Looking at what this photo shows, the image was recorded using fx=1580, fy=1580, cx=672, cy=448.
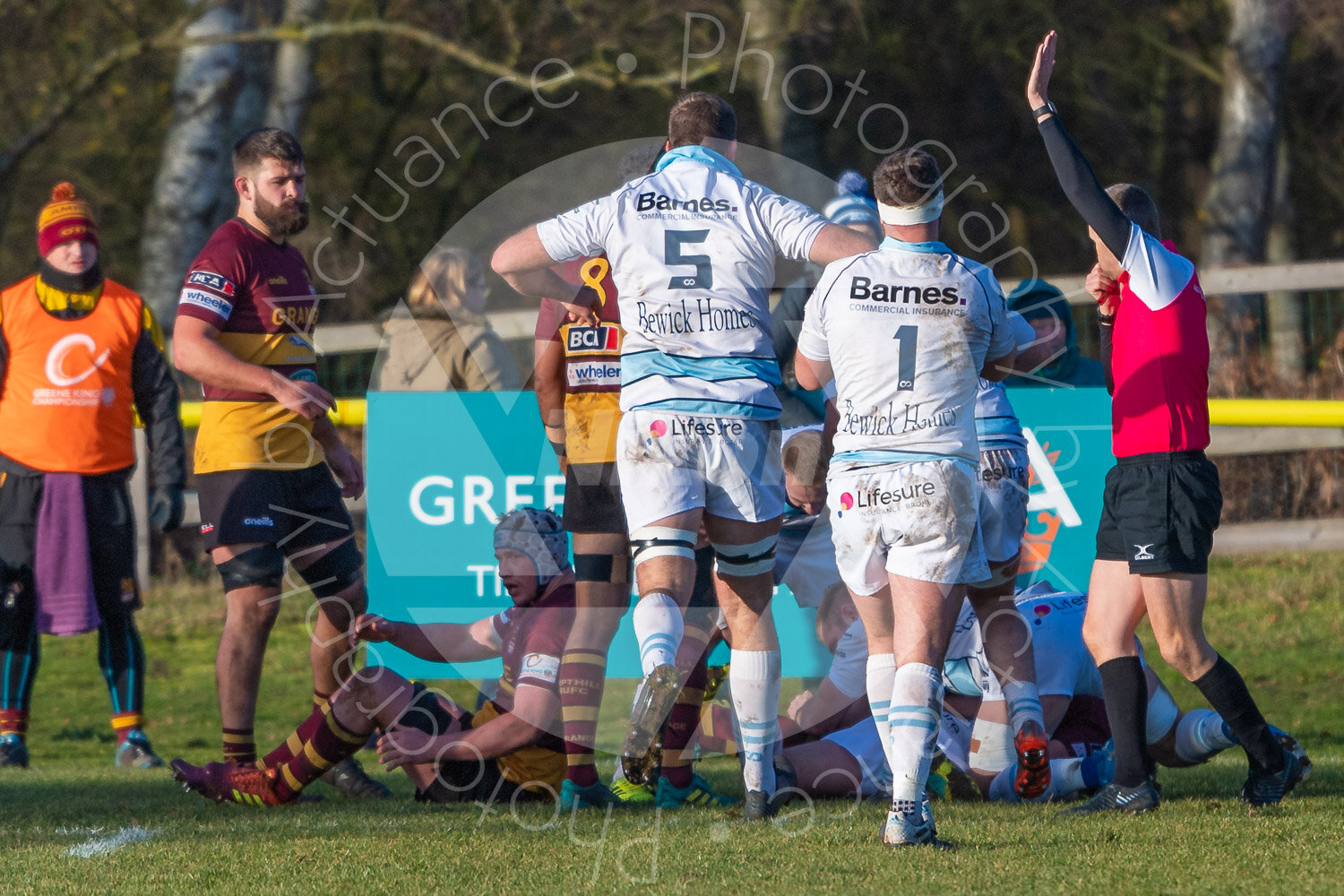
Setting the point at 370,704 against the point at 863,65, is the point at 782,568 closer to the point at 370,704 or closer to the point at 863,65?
the point at 370,704

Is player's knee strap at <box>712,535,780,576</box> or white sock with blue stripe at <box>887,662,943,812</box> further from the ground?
player's knee strap at <box>712,535,780,576</box>

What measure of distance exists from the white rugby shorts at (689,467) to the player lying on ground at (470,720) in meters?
0.85

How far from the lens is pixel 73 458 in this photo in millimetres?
7473

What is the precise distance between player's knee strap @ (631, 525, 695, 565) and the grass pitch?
84cm

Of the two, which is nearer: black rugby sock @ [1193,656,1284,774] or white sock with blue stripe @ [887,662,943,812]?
white sock with blue stripe @ [887,662,943,812]

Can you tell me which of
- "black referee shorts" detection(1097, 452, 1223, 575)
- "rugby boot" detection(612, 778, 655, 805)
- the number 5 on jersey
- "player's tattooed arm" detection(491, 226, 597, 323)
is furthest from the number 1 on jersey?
"rugby boot" detection(612, 778, 655, 805)

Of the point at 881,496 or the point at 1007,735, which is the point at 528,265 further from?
the point at 1007,735

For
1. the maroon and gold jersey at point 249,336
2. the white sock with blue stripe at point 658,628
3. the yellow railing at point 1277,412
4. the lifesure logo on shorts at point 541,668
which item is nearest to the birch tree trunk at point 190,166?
the yellow railing at point 1277,412

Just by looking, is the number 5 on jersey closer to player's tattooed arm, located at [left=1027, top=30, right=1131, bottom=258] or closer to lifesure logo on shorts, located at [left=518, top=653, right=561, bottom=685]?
player's tattooed arm, located at [left=1027, top=30, right=1131, bottom=258]

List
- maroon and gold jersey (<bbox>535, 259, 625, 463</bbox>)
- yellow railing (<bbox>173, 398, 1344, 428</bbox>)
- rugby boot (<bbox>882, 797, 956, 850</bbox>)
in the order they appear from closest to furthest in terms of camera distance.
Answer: rugby boot (<bbox>882, 797, 956, 850</bbox>), maroon and gold jersey (<bbox>535, 259, 625, 463</bbox>), yellow railing (<bbox>173, 398, 1344, 428</bbox>)

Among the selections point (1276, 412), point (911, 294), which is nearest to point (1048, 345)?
point (911, 294)

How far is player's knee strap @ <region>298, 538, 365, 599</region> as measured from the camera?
6.24 meters

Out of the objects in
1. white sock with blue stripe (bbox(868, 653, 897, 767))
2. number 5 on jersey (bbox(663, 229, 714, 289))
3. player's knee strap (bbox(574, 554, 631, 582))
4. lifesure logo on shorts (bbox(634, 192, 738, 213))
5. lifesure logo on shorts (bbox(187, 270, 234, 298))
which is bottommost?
white sock with blue stripe (bbox(868, 653, 897, 767))

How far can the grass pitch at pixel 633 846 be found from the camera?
13.3 ft
